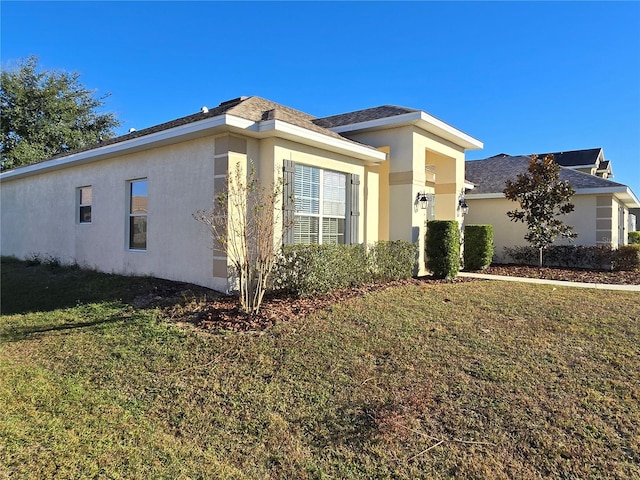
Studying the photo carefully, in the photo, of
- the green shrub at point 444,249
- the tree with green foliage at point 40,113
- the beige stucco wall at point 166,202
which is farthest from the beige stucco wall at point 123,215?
the tree with green foliage at point 40,113

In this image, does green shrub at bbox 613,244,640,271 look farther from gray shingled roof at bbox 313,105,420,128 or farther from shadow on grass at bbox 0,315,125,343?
shadow on grass at bbox 0,315,125,343

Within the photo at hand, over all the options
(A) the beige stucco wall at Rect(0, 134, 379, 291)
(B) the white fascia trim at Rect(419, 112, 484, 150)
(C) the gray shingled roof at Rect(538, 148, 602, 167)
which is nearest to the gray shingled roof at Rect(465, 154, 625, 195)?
(B) the white fascia trim at Rect(419, 112, 484, 150)

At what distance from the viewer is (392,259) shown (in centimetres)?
968

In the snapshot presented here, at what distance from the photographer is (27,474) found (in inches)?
116

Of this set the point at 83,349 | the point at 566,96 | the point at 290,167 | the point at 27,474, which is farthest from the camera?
the point at 566,96

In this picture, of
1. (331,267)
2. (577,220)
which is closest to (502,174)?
(577,220)

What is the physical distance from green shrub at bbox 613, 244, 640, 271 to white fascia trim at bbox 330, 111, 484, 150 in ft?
21.7

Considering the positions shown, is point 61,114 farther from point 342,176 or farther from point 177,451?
point 177,451

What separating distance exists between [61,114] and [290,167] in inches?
986

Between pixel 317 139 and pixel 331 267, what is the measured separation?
283 cm

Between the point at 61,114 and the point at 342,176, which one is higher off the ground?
the point at 61,114

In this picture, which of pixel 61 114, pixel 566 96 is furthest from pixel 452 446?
pixel 61 114

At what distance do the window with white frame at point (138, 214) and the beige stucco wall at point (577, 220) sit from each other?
13.3 m

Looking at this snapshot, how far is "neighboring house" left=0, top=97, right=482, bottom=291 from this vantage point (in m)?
8.12
